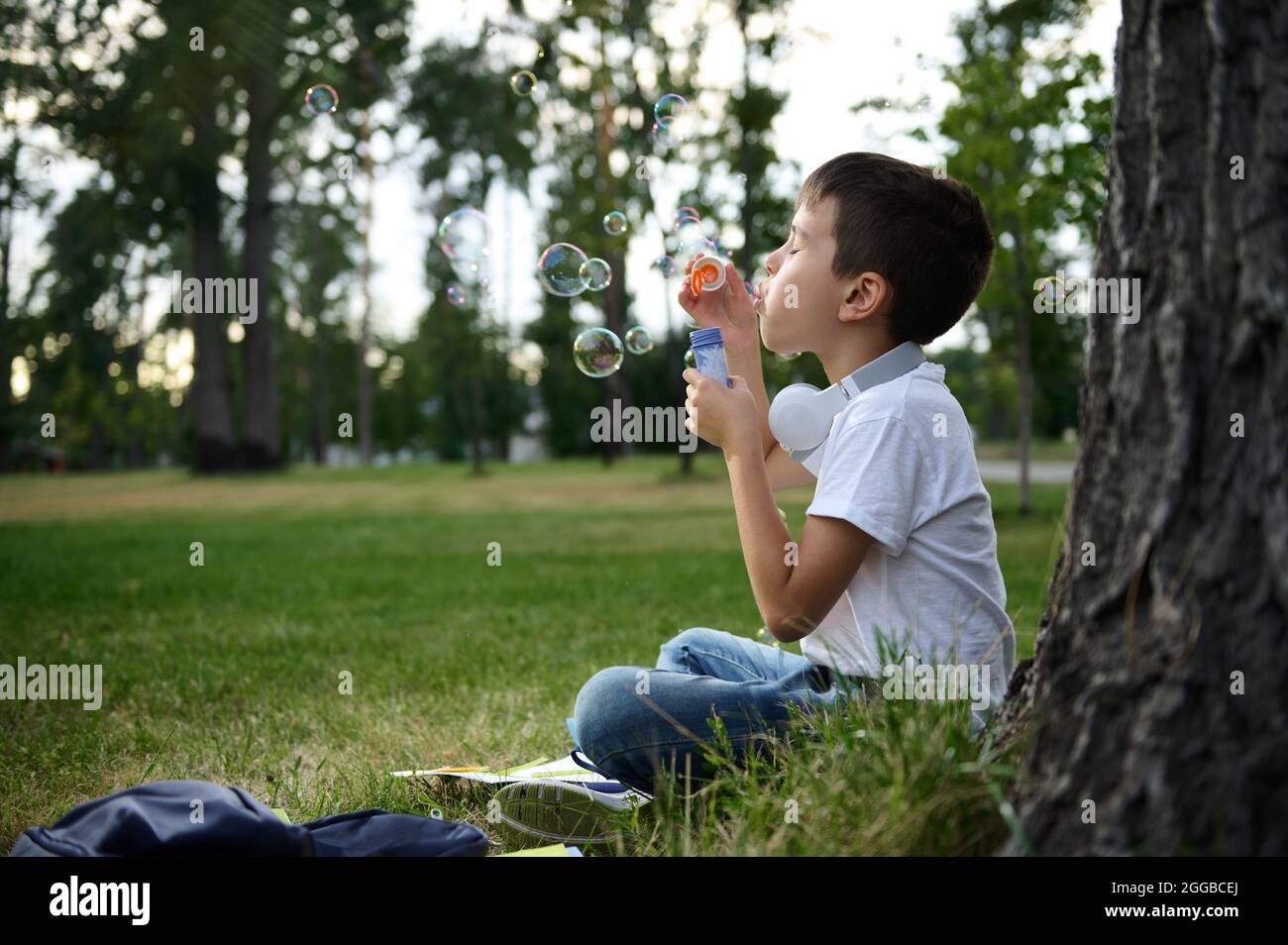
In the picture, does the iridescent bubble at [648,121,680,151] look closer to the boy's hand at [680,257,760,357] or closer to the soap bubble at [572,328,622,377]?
the soap bubble at [572,328,622,377]

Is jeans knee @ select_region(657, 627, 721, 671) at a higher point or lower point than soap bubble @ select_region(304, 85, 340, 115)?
lower

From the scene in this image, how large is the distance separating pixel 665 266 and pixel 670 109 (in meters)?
0.74

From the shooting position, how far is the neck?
223 centimetres

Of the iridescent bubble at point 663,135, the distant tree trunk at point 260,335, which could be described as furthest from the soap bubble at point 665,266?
the distant tree trunk at point 260,335

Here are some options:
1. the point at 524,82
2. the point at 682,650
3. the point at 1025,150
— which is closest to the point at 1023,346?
the point at 1025,150

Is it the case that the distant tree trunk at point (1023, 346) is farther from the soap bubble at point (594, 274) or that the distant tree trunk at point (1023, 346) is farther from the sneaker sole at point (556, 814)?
the sneaker sole at point (556, 814)

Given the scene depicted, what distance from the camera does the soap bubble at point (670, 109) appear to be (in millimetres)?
4355

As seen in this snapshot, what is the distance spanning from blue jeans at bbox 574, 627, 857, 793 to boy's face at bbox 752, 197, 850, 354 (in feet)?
2.19

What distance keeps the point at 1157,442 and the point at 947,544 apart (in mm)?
561

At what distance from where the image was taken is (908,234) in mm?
2174

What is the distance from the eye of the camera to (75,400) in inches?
1820

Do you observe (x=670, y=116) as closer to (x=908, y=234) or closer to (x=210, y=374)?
(x=908, y=234)

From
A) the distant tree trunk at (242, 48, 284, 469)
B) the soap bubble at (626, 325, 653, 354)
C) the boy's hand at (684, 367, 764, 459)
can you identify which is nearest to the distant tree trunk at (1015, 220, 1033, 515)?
the soap bubble at (626, 325, 653, 354)
